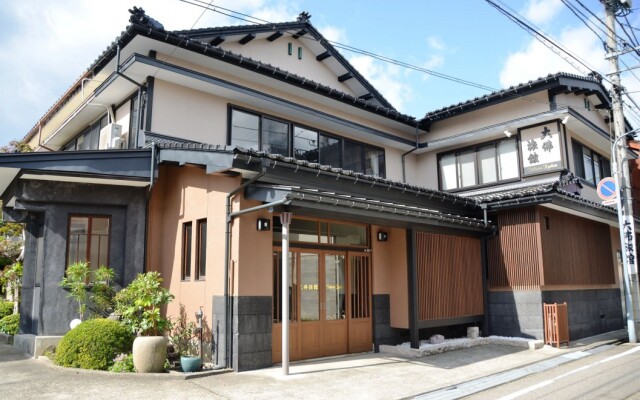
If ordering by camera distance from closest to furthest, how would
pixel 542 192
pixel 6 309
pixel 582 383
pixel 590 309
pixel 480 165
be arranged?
1. pixel 582 383
2. pixel 542 192
3. pixel 6 309
4. pixel 590 309
5. pixel 480 165

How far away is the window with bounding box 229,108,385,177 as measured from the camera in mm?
12805

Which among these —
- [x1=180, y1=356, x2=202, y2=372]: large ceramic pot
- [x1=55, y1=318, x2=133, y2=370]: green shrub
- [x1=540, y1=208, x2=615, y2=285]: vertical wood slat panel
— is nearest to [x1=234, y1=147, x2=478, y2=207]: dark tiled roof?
[x1=540, y1=208, x2=615, y2=285]: vertical wood slat panel

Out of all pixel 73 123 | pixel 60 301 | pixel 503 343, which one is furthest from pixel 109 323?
pixel 503 343

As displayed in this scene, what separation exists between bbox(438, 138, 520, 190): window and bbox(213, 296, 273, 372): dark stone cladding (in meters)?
9.67

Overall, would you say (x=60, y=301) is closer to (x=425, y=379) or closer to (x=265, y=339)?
(x=265, y=339)

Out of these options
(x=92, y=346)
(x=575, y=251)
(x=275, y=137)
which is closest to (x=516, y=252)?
(x=575, y=251)

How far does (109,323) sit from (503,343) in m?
9.34

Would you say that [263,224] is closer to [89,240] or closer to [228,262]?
[228,262]

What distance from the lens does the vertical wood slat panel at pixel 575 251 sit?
13.2m

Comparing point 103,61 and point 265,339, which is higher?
point 103,61

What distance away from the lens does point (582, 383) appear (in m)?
8.20

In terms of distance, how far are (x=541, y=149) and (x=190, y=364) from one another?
11.9m

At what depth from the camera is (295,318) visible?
1009 centimetres

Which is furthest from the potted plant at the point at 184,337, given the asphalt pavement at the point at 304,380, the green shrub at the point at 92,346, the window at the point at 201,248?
the asphalt pavement at the point at 304,380
